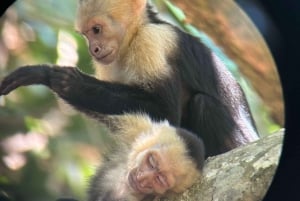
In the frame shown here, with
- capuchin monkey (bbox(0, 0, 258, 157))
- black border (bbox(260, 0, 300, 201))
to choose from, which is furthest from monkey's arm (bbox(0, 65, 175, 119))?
black border (bbox(260, 0, 300, 201))

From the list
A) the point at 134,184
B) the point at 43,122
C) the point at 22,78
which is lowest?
the point at 134,184

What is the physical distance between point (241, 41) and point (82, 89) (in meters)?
0.43

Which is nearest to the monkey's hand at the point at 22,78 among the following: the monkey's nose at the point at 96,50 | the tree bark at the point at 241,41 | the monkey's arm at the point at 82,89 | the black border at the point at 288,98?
the monkey's arm at the point at 82,89

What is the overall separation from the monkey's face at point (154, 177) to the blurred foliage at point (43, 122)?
0.17 meters

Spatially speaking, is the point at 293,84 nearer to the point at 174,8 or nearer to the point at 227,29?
the point at 227,29

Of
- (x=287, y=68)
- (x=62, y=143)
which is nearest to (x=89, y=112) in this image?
(x=62, y=143)

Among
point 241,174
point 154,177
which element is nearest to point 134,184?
point 154,177

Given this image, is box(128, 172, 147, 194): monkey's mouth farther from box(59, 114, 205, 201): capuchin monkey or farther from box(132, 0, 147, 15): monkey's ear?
box(132, 0, 147, 15): monkey's ear

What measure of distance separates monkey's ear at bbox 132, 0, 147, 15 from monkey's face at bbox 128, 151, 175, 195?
406 mm

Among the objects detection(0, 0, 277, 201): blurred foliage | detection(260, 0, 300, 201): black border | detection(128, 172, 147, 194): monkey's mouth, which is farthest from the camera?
detection(0, 0, 277, 201): blurred foliage

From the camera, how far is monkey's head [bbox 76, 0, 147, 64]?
1636 mm

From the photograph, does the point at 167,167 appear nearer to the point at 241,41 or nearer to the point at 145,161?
the point at 145,161

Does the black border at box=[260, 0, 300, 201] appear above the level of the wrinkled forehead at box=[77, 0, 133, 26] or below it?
below

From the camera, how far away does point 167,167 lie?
1440 millimetres
